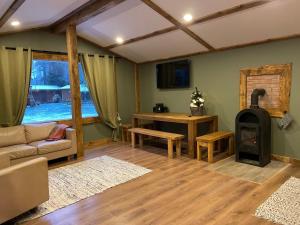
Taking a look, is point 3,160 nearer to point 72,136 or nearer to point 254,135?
point 72,136

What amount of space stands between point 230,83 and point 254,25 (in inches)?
51.5

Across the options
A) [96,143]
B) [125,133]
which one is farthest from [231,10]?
[96,143]

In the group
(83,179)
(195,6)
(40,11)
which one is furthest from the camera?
(40,11)

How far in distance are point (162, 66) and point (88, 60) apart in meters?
1.79

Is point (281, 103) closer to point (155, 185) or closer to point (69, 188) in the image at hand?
point (155, 185)

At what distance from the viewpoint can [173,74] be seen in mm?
5609

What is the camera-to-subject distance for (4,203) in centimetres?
226

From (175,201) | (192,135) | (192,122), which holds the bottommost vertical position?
(175,201)

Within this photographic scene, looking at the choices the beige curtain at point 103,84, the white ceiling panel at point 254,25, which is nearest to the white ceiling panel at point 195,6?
the white ceiling panel at point 254,25

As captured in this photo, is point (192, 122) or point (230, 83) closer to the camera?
point (192, 122)

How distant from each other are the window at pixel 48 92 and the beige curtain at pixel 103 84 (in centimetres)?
23

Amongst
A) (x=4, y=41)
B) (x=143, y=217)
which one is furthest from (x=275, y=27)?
(x=4, y=41)

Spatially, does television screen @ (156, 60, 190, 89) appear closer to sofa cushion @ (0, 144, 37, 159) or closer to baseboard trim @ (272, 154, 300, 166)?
baseboard trim @ (272, 154, 300, 166)

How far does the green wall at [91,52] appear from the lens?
462cm
